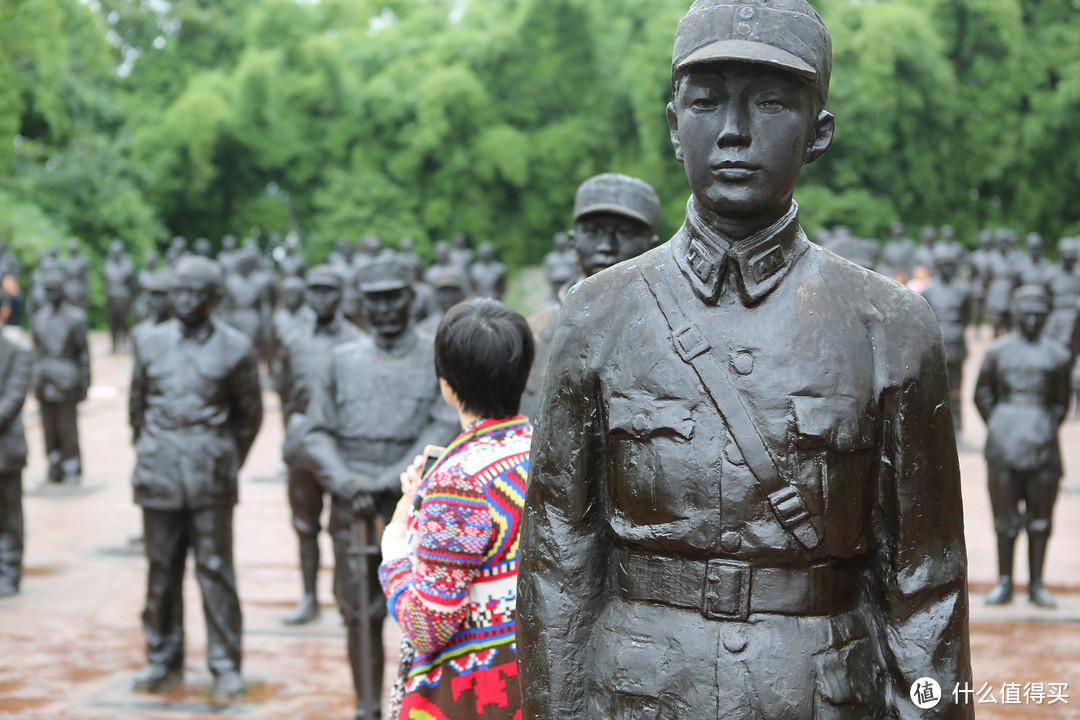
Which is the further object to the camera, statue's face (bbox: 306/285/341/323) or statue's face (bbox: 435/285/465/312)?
statue's face (bbox: 435/285/465/312)

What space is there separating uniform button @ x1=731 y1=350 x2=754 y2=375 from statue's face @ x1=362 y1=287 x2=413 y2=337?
3772 mm

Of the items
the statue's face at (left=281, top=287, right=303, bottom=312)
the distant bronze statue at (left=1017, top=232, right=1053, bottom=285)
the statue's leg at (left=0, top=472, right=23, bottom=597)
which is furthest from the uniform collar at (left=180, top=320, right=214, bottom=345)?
the distant bronze statue at (left=1017, top=232, right=1053, bottom=285)

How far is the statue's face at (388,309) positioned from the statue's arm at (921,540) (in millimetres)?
3849

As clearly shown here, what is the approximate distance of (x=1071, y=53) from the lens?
3186 cm

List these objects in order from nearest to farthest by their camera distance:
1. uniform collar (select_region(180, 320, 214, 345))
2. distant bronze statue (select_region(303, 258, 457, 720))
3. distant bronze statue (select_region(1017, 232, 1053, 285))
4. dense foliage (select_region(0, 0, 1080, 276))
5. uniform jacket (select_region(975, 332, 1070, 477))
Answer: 1. distant bronze statue (select_region(303, 258, 457, 720))
2. uniform collar (select_region(180, 320, 214, 345))
3. uniform jacket (select_region(975, 332, 1070, 477))
4. distant bronze statue (select_region(1017, 232, 1053, 285))
5. dense foliage (select_region(0, 0, 1080, 276))

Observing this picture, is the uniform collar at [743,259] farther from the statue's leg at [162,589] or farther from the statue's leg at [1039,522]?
the statue's leg at [1039,522]

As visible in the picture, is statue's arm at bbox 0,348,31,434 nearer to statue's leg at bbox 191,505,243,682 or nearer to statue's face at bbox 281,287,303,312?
statue's leg at bbox 191,505,243,682

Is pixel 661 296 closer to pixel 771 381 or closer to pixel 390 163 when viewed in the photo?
pixel 771 381

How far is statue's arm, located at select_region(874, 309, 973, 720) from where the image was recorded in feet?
6.61

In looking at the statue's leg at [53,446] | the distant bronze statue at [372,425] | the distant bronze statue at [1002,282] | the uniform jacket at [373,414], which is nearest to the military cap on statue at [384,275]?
the distant bronze statue at [372,425]

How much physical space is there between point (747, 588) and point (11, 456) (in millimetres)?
7595

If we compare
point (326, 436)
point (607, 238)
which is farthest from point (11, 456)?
point (607, 238)

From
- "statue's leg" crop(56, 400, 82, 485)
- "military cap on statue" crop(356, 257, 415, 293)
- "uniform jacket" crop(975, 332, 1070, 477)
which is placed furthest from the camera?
"statue's leg" crop(56, 400, 82, 485)

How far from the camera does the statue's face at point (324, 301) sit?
8.73 meters
